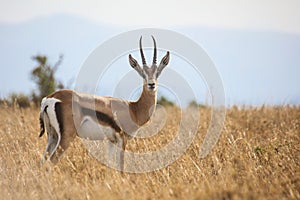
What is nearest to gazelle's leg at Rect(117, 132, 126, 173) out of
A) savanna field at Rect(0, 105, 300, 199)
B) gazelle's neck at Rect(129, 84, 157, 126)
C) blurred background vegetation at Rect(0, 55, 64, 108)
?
savanna field at Rect(0, 105, 300, 199)

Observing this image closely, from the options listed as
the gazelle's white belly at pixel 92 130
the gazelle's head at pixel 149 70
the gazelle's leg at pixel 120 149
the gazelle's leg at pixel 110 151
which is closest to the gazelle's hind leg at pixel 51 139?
the gazelle's white belly at pixel 92 130

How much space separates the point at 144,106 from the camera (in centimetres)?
903

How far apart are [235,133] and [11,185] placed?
217 inches

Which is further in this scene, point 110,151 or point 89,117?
point 110,151

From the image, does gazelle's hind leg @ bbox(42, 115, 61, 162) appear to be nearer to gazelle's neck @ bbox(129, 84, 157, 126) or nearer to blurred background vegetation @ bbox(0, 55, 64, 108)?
gazelle's neck @ bbox(129, 84, 157, 126)

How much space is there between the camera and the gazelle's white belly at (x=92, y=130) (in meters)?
8.07

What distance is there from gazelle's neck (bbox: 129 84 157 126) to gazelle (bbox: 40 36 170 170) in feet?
0.38

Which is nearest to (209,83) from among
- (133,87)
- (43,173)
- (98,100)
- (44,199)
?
(133,87)

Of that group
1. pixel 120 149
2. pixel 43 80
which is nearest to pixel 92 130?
pixel 120 149

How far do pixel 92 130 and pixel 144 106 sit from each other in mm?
1267

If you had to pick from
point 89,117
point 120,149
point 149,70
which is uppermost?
point 149,70

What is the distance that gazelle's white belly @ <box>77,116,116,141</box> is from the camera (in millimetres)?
8070

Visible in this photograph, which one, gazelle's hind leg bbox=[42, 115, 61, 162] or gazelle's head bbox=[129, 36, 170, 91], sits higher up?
gazelle's head bbox=[129, 36, 170, 91]

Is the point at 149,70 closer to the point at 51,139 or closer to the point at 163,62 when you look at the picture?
the point at 163,62
